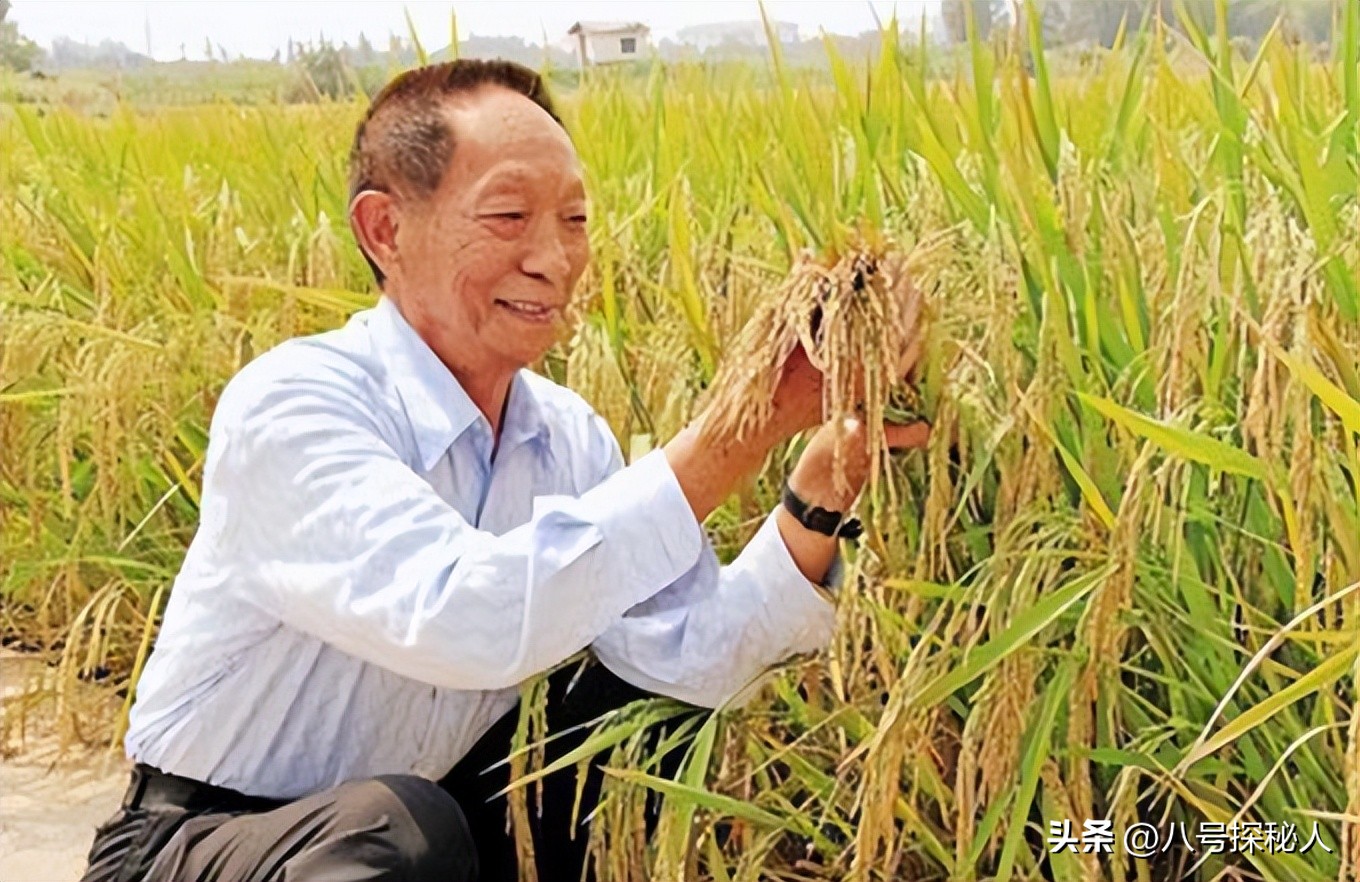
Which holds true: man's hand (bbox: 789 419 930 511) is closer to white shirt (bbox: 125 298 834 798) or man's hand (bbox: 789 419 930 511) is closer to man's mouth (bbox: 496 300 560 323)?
white shirt (bbox: 125 298 834 798)

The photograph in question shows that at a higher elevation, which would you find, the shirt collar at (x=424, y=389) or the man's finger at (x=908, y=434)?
the shirt collar at (x=424, y=389)

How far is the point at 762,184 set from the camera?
1.67 m

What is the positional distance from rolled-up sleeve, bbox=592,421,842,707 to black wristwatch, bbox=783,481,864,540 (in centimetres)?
3

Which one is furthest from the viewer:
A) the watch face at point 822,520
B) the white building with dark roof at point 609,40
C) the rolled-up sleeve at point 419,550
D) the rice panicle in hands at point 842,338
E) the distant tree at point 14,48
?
the distant tree at point 14,48

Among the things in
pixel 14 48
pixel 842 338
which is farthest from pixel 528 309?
pixel 14 48

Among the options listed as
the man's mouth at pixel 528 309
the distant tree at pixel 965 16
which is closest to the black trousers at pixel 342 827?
the man's mouth at pixel 528 309

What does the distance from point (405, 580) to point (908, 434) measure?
0.43 metres

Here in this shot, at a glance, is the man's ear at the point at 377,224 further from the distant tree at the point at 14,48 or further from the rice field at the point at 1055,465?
the distant tree at the point at 14,48

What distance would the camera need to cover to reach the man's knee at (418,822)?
131 cm

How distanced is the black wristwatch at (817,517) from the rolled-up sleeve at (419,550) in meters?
0.13

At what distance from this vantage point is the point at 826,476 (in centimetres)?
134

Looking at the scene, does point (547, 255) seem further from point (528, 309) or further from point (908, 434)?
point (908, 434)

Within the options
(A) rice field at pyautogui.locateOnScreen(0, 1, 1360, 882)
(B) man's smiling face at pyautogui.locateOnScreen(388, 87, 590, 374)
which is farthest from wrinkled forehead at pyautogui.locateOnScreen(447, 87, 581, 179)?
(A) rice field at pyautogui.locateOnScreen(0, 1, 1360, 882)

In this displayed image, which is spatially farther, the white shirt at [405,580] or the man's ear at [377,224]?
the man's ear at [377,224]
